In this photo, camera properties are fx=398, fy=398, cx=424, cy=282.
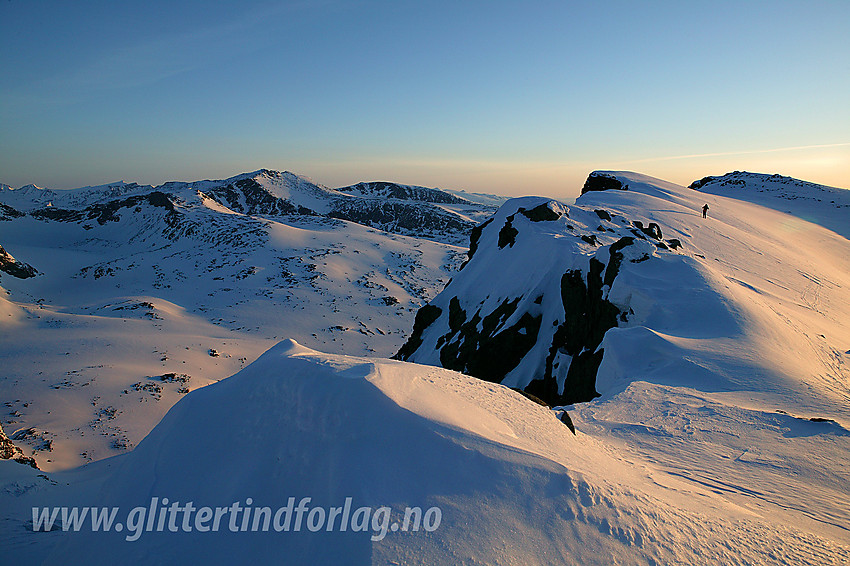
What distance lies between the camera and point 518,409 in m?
8.42

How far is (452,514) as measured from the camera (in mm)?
4797

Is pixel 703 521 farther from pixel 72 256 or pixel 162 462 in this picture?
pixel 72 256

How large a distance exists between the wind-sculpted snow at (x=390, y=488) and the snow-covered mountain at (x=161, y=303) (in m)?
17.8

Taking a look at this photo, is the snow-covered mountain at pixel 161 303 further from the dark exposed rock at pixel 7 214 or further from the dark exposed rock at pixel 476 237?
the dark exposed rock at pixel 476 237

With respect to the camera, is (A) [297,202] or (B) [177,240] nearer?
(B) [177,240]

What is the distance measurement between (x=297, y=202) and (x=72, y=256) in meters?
101

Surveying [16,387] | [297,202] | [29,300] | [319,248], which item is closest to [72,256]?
[29,300]

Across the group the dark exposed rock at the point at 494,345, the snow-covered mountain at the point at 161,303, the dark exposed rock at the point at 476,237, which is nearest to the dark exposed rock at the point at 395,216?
the snow-covered mountain at the point at 161,303

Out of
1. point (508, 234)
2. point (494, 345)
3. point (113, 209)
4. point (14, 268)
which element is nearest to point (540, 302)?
point (494, 345)

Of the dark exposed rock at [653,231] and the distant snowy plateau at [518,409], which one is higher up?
the dark exposed rock at [653,231]

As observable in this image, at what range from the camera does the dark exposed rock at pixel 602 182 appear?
44812 millimetres

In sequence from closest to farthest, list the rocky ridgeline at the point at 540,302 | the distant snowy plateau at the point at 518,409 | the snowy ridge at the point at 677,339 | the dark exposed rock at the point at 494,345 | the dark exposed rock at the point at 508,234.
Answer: the distant snowy plateau at the point at 518,409 → the snowy ridge at the point at 677,339 → the rocky ridgeline at the point at 540,302 → the dark exposed rock at the point at 494,345 → the dark exposed rock at the point at 508,234

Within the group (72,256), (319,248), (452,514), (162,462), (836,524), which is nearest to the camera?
(452,514)

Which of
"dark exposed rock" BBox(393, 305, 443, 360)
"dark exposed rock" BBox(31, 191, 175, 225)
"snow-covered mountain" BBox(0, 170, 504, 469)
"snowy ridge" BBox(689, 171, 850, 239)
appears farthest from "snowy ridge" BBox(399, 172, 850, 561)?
"dark exposed rock" BBox(31, 191, 175, 225)
